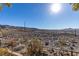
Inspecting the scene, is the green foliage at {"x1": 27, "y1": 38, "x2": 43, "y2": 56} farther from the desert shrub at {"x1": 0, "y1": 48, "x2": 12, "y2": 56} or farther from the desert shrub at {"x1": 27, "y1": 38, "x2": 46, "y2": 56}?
the desert shrub at {"x1": 0, "y1": 48, "x2": 12, "y2": 56}

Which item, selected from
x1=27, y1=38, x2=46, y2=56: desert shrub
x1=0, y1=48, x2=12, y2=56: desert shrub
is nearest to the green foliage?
x1=27, y1=38, x2=46, y2=56: desert shrub

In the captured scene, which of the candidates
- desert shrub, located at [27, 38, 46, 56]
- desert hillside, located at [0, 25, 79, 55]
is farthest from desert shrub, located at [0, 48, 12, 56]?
desert shrub, located at [27, 38, 46, 56]

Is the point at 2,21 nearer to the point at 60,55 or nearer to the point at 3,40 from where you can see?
the point at 3,40

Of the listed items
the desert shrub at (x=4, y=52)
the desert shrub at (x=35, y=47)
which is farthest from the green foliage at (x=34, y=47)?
the desert shrub at (x=4, y=52)

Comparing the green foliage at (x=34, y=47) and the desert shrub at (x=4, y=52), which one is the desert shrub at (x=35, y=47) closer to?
the green foliage at (x=34, y=47)

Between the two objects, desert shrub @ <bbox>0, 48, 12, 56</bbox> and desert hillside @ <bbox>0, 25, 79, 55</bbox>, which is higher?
desert hillside @ <bbox>0, 25, 79, 55</bbox>

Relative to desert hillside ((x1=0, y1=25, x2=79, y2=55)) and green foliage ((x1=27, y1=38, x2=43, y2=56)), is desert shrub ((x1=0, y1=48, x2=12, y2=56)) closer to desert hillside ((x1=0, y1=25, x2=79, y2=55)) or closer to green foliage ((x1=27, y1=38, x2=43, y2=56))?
desert hillside ((x1=0, y1=25, x2=79, y2=55))

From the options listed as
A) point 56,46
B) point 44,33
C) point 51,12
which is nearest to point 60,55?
point 56,46

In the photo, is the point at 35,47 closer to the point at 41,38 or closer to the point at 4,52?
the point at 41,38

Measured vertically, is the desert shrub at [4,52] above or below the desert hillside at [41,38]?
below
